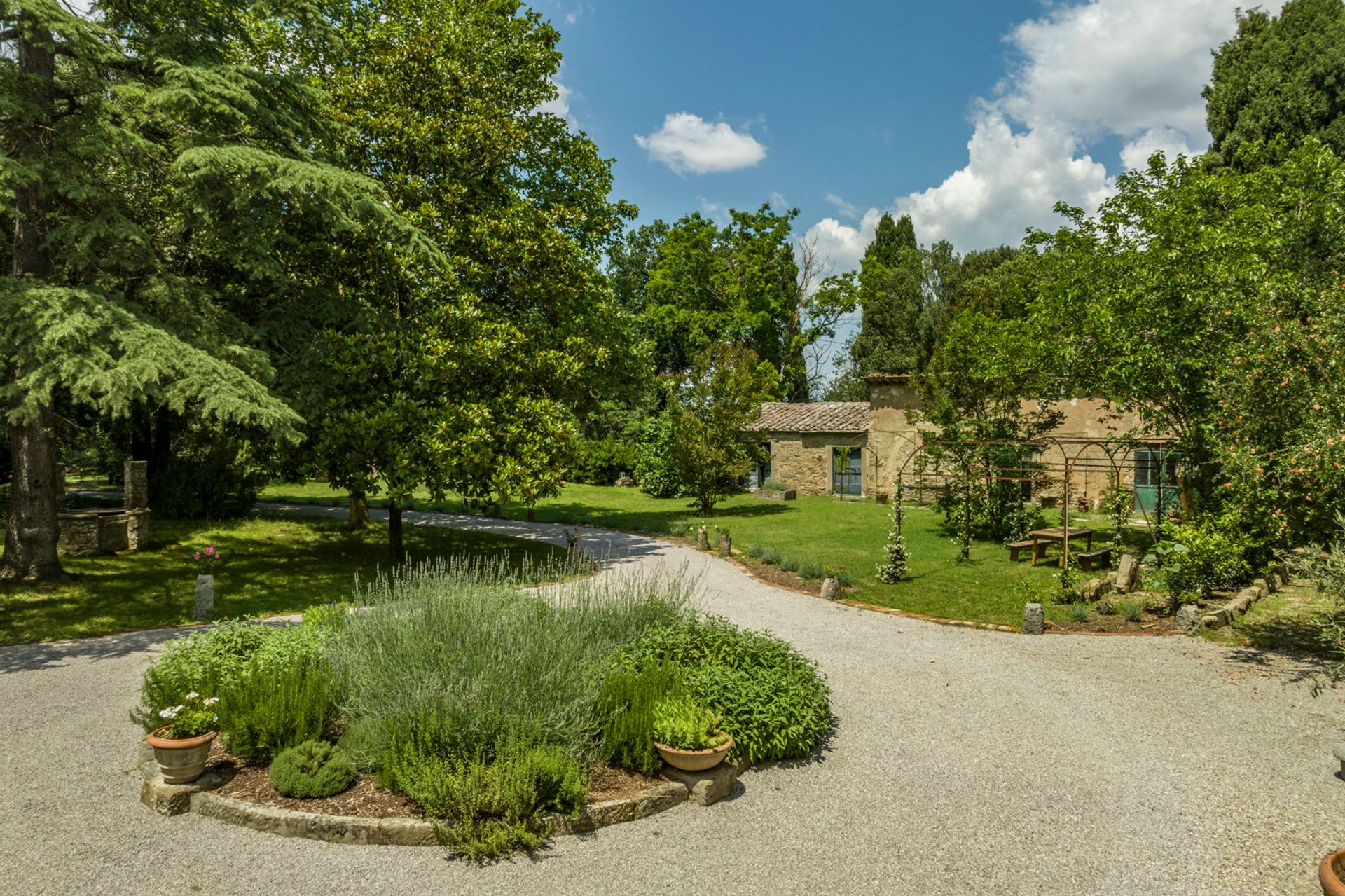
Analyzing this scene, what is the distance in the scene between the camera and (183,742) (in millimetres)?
Result: 4992

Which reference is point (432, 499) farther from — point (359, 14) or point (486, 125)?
point (359, 14)

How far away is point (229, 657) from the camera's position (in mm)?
6238

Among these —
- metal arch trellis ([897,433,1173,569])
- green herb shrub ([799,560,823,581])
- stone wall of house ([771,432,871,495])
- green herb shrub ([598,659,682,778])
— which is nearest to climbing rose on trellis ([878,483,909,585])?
metal arch trellis ([897,433,1173,569])

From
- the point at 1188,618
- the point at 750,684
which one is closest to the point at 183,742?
the point at 750,684

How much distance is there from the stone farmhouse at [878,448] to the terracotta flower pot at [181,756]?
63.7 feet

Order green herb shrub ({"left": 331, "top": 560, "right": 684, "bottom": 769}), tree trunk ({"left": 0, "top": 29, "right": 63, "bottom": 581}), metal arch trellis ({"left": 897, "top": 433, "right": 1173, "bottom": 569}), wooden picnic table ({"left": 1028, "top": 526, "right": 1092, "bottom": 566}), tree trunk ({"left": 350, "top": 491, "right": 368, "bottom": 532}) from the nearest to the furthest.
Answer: green herb shrub ({"left": 331, "top": 560, "right": 684, "bottom": 769}) → tree trunk ({"left": 0, "top": 29, "right": 63, "bottom": 581}) → metal arch trellis ({"left": 897, "top": 433, "right": 1173, "bottom": 569}) → wooden picnic table ({"left": 1028, "top": 526, "right": 1092, "bottom": 566}) → tree trunk ({"left": 350, "top": 491, "right": 368, "bottom": 532})

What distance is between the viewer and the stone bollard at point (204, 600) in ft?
33.4

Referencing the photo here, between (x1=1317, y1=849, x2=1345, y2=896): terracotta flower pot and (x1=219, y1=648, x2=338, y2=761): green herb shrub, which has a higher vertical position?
(x1=219, y1=648, x2=338, y2=761): green herb shrub

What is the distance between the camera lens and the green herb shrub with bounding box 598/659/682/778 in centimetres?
546

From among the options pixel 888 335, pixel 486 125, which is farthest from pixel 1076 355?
pixel 888 335

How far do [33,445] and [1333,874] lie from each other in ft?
50.6

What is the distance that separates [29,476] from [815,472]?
965 inches

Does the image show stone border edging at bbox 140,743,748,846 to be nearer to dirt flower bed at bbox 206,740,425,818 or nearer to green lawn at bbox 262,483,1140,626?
dirt flower bed at bbox 206,740,425,818

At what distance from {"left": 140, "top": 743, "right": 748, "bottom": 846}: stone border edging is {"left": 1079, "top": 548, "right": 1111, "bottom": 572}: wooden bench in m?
11.2
